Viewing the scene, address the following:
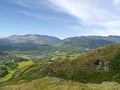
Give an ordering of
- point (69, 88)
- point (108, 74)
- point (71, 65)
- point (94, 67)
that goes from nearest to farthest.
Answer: point (69, 88), point (108, 74), point (94, 67), point (71, 65)

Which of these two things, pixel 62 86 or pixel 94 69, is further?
pixel 94 69

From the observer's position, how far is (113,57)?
184375 mm

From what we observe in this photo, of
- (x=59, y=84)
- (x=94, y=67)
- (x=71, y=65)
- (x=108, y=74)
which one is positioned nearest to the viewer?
(x=59, y=84)

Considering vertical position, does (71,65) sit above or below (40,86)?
below

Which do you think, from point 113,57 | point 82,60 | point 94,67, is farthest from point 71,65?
point 113,57

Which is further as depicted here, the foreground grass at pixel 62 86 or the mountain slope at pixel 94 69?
the mountain slope at pixel 94 69

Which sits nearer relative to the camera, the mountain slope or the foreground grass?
the foreground grass

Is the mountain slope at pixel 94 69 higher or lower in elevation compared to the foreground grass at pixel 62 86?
lower

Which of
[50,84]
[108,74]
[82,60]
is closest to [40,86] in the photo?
[50,84]

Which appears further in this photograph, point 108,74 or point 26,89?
point 108,74

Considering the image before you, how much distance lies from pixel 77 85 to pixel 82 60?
133318 mm

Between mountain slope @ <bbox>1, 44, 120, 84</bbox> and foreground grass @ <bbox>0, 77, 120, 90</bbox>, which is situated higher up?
foreground grass @ <bbox>0, 77, 120, 90</bbox>

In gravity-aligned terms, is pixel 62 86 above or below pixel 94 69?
above

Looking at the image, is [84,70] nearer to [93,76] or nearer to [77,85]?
[93,76]
